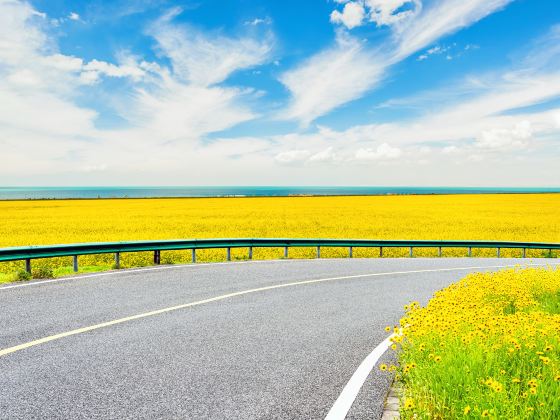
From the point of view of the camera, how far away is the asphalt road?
4066 millimetres

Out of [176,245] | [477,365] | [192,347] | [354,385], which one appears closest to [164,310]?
[192,347]

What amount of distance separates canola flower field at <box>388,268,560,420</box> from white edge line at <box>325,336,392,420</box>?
30 cm

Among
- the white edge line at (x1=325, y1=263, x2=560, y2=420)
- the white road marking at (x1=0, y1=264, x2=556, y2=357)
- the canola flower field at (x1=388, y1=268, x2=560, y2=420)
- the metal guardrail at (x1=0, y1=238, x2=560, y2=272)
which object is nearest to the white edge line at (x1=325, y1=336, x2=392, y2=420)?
the white edge line at (x1=325, y1=263, x2=560, y2=420)

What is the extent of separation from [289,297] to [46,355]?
15.0 ft

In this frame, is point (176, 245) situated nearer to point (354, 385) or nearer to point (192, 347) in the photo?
point (192, 347)

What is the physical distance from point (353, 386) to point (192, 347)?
2.10m

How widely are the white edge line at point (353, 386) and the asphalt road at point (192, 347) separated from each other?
0.07m

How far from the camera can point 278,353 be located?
17.9 ft

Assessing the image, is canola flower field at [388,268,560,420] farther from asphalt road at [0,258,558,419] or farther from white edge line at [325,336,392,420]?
asphalt road at [0,258,558,419]

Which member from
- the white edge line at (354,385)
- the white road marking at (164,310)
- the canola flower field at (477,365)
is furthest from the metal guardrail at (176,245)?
the canola flower field at (477,365)

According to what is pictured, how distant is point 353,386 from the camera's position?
178 inches

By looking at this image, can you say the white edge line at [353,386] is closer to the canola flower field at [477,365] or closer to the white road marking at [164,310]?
the canola flower field at [477,365]

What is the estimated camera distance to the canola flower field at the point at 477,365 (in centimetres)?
350

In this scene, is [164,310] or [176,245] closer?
[164,310]
